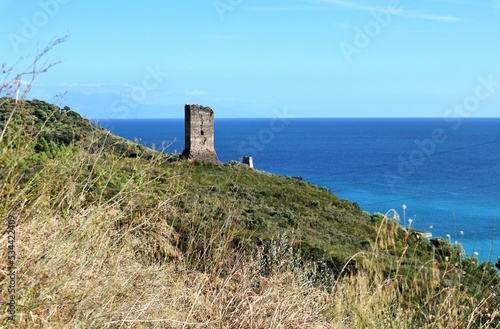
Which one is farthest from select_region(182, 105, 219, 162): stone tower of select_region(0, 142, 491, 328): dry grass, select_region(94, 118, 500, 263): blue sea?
select_region(0, 142, 491, 328): dry grass

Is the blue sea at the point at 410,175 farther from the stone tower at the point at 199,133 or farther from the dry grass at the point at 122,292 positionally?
the dry grass at the point at 122,292

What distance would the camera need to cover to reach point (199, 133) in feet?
91.0

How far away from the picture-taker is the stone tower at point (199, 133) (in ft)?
89.8

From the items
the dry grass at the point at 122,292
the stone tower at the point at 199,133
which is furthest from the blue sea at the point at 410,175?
the dry grass at the point at 122,292

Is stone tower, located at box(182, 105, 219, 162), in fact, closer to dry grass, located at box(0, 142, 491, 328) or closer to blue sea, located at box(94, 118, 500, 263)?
blue sea, located at box(94, 118, 500, 263)

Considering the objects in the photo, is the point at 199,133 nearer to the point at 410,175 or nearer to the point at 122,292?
the point at 122,292

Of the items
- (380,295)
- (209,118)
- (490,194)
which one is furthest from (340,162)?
(380,295)

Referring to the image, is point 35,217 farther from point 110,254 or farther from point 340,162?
point 340,162

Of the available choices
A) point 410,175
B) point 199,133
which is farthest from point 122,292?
point 410,175

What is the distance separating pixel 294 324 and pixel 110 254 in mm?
1205

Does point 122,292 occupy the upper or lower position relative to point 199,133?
lower

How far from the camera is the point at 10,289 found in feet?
8.20

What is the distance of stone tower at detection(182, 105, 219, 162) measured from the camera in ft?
89.8

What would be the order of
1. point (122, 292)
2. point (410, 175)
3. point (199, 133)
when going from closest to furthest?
point (122, 292)
point (199, 133)
point (410, 175)
